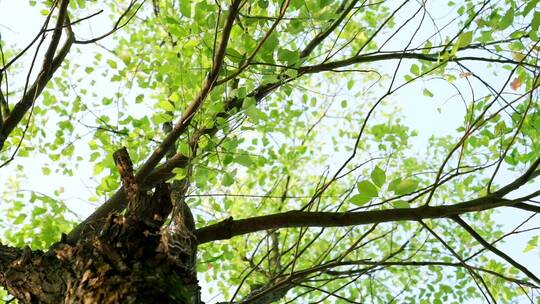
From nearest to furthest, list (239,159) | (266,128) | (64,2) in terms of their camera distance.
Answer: (239,159) < (64,2) < (266,128)

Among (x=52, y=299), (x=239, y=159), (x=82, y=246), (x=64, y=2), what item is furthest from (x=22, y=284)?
(x=64, y=2)

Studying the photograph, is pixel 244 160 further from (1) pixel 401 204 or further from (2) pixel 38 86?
(2) pixel 38 86

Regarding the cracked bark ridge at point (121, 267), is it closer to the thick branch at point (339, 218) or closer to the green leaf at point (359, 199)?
the thick branch at point (339, 218)

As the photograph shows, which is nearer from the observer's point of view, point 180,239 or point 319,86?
point 180,239

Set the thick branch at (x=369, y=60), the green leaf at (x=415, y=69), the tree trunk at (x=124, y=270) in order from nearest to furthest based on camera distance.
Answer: the tree trunk at (x=124, y=270) < the thick branch at (x=369, y=60) < the green leaf at (x=415, y=69)

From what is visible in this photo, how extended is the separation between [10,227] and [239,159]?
3714mm

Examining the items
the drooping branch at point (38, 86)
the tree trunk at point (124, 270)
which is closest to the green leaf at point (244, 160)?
the tree trunk at point (124, 270)

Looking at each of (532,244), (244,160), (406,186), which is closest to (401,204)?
(406,186)

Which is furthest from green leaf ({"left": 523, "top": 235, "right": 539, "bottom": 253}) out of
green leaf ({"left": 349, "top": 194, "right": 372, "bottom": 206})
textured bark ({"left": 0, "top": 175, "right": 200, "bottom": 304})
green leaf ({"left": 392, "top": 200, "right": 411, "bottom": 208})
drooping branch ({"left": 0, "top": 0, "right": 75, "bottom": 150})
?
drooping branch ({"left": 0, "top": 0, "right": 75, "bottom": 150})

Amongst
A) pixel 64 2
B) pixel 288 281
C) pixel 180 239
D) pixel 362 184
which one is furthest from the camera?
pixel 64 2

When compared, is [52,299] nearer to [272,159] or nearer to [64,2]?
[64,2]

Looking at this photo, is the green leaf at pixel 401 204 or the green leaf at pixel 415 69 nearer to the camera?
the green leaf at pixel 401 204

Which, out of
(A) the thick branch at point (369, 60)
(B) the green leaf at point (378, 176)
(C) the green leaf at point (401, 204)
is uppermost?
(A) the thick branch at point (369, 60)

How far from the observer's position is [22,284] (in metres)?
2.19
